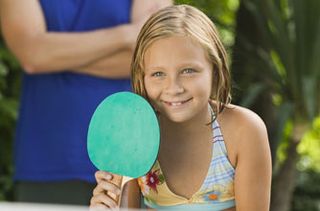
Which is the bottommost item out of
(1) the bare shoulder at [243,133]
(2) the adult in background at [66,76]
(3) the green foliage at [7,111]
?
(3) the green foliage at [7,111]

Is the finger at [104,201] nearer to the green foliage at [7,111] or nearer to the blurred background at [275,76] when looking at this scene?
the blurred background at [275,76]

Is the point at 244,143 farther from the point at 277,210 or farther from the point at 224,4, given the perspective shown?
the point at 224,4

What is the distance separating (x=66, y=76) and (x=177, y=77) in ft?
3.10

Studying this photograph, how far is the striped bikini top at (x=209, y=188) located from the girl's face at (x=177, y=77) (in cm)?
9

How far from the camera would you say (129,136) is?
172 cm

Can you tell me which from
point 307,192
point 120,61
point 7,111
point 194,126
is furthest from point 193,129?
point 307,192

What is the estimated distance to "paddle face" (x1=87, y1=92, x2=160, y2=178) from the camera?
5.63 feet

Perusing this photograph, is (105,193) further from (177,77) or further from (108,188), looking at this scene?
(177,77)

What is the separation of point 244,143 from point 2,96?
3.08 meters

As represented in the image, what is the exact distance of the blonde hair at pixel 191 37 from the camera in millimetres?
1814

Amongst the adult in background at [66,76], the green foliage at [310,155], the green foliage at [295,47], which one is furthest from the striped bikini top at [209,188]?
the green foliage at [310,155]

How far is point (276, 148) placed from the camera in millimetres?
4402

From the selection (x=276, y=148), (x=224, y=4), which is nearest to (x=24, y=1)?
(x=276, y=148)

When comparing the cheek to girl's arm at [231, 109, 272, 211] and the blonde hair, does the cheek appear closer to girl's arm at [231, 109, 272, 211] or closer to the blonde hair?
the blonde hair
